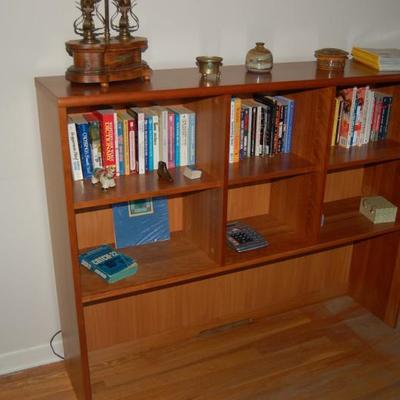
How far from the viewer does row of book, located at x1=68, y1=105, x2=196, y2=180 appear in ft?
5.70

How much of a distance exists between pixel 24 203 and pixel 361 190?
1543 millimetres

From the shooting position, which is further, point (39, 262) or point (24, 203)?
Answer: point (39, 262)

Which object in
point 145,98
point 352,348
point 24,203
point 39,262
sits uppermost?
point 145,98

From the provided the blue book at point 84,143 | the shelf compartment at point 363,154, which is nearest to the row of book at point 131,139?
the blue book at point 84,143

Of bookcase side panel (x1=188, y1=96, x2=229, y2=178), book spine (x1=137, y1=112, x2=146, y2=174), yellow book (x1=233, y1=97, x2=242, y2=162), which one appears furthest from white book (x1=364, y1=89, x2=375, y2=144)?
book spine (x1=137, y1=112, x2=146, y2=174)

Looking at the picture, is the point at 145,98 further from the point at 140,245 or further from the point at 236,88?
the point at 140,245

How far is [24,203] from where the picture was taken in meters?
1.95

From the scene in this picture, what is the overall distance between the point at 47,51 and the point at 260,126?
31.9 inches

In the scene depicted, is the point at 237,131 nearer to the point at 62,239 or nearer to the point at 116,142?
the point at 116,142

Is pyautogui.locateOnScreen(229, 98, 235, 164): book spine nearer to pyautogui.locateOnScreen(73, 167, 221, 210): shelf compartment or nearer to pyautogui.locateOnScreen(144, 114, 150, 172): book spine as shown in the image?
pyautogui.locateOnScreen(73, 167, 221, 210): shelf compartment

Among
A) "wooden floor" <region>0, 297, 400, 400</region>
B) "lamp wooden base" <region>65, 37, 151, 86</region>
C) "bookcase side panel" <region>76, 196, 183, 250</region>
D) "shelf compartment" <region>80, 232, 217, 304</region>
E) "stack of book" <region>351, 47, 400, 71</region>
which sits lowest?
"wooden floor" <region>0, 297, 400, 400</region>

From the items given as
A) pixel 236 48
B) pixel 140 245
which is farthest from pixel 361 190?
pixel 140 245

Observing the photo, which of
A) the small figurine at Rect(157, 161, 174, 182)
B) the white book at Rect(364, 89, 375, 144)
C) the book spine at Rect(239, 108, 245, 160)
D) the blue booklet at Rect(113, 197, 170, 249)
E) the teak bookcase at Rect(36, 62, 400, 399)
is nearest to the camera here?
the teak bookcase at Rect(36, 62, 400, 399)

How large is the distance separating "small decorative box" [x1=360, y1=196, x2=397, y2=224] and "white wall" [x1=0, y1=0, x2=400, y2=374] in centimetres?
69
